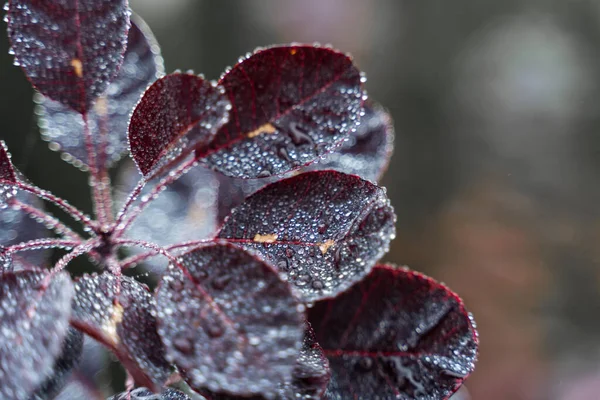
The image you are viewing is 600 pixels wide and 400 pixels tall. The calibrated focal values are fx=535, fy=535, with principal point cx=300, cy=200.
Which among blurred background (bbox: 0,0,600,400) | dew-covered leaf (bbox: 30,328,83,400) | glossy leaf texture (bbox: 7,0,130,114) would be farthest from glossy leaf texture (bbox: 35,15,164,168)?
blurred background (bbox: 0,0,600,400)

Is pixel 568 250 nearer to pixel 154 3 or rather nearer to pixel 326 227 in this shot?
pixel 154 3

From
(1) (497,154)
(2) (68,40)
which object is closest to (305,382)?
(2) (68,40)

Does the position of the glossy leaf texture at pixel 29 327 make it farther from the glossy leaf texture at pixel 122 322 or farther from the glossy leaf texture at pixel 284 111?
the glossy leaf texture at pixel 284 111

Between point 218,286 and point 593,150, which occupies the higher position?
point 218,286

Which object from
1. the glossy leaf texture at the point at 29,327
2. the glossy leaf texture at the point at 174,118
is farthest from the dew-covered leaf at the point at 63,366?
the glossy leaf texture at the point at 174,118

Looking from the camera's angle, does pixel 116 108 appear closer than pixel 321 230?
No

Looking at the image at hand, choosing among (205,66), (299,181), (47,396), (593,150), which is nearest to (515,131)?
(593,150)

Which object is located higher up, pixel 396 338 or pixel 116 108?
pixel 116 108

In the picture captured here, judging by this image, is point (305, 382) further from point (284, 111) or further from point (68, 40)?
point (68, 40)
